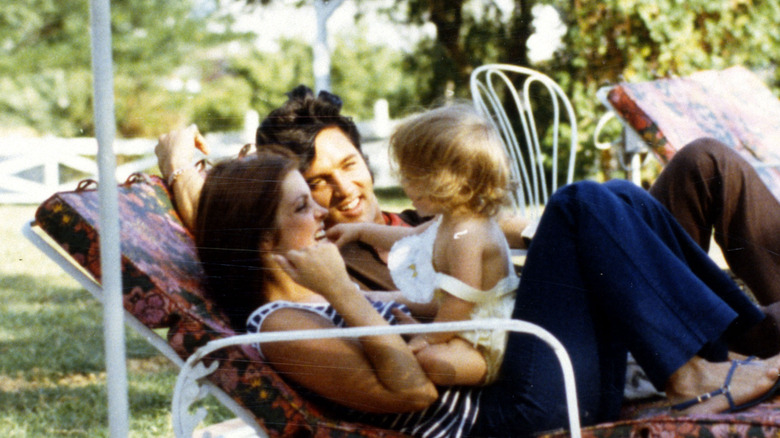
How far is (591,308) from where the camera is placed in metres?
1.29

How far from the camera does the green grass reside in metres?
2.35

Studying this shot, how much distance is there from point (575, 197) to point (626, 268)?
137 millimetres

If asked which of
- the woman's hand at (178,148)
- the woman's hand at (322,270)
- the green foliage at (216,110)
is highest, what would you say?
the green foliage at (216,110)

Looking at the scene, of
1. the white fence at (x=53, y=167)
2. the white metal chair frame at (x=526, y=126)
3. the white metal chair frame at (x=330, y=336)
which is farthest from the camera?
the white metal chair frame at (x=526, y=126)

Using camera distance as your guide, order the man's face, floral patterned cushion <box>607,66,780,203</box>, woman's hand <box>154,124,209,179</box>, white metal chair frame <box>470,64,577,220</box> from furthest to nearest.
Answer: floral patterned cushion <box>607,66,780,203</box>, white metal chair frame <box>470,64,577,220</box>, the man's face, woman's hand <box>154,124,209,179</box>

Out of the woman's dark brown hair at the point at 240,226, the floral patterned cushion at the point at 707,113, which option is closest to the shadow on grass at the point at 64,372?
the woman's dark brown hair at the point at 240,226

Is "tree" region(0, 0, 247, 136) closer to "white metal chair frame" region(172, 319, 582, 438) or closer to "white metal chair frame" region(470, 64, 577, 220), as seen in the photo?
"white metal chair frame" region(172, 319, 582, 438)

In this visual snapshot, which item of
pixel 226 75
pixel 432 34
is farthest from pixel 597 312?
pixel 226 75

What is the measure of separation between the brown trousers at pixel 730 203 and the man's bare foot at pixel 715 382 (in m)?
0.61

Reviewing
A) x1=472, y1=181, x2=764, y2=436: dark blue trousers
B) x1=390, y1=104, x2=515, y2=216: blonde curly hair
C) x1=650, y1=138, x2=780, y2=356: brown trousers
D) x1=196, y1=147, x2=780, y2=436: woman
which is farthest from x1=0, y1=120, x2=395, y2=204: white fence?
x1=650, y1=138, x2=780, y2=356: brown trousers

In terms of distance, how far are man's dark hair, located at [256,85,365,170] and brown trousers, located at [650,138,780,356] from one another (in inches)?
31.2

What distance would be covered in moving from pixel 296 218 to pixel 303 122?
1.31 feet

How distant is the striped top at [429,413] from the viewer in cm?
128

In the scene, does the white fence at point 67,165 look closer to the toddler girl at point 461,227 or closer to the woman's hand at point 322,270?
the toddler girl at point 461,227
